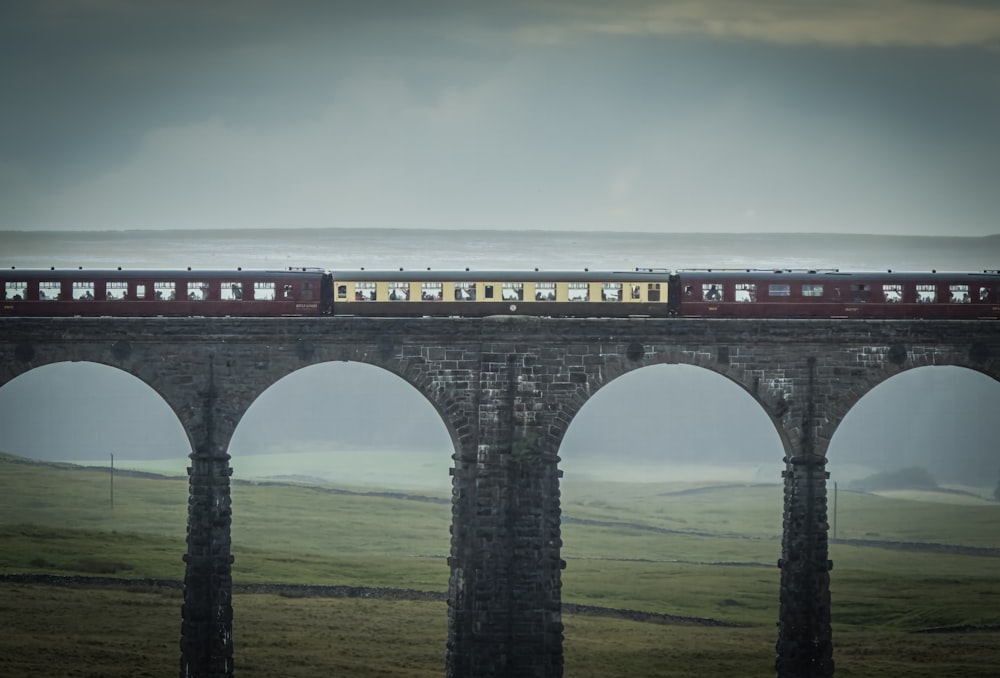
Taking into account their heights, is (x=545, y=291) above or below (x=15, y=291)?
above

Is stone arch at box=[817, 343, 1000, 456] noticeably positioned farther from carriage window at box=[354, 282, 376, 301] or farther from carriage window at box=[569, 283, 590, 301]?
carriage window at box=[354, 282, 376, 301]

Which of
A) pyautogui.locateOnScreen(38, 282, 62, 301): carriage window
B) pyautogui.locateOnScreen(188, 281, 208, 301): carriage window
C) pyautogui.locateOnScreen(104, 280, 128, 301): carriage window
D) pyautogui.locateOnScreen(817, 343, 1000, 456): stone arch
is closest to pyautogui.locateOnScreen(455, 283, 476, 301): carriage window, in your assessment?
pyautogui.locateOnScreen(188, 281, 208, 301): carriage window

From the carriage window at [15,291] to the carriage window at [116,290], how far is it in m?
2.85

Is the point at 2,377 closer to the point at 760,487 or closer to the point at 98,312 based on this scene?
the point at 98,312

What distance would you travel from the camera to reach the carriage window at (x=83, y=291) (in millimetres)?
56188

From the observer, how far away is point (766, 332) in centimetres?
5425

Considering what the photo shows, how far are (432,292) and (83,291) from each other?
1227cm

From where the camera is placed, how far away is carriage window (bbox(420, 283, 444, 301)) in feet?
185

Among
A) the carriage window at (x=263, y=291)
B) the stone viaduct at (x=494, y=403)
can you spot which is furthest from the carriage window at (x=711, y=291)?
the carriage window at (x=263, y=291)

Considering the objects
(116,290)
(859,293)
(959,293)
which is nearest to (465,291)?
(116,290)

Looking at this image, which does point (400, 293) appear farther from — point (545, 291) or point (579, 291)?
point (579, 291)

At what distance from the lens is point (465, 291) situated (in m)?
56.5

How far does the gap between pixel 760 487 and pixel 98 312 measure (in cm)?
9724

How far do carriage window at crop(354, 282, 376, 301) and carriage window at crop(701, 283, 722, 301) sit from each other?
11.8 metres
